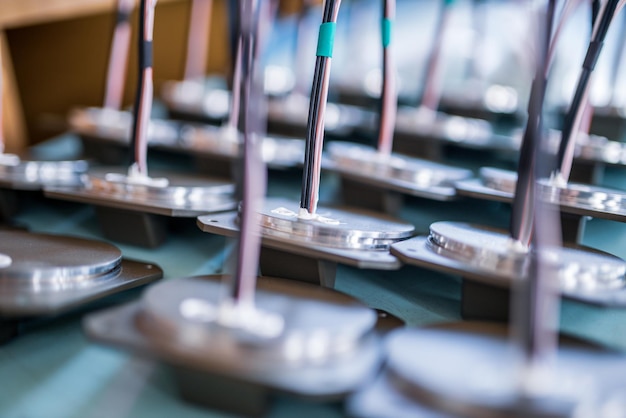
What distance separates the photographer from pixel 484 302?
0.87 m

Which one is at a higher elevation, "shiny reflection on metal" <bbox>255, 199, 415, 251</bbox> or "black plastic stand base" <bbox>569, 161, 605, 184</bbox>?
"black plastic stand base" <bbox>569, 161, 605, 184</bbox>

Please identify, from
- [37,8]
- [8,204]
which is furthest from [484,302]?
[37,8]

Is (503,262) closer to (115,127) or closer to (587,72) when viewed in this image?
(587,72)

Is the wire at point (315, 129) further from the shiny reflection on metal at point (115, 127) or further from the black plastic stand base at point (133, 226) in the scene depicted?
the shiny reflection on metal at point (115, 127)

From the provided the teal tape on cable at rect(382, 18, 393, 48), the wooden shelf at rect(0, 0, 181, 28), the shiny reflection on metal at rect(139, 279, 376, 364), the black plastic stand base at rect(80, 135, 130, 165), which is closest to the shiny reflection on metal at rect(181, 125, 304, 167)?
the black plastic stand base at rect(80, 135, 130, 165)

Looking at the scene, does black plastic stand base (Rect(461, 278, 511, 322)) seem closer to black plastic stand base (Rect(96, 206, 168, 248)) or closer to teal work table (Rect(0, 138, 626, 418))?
teal work table (Rect(0, 138, 626, 418))

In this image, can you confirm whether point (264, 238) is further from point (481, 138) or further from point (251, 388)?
point (481, 138)

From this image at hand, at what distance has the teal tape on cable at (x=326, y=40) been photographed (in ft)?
3.13

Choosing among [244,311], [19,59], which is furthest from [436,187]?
[19,59]

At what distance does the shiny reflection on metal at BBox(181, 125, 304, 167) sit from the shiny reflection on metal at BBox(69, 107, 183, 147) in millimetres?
48

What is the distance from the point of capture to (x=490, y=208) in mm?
1257

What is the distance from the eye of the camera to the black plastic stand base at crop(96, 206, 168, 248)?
1146 mm

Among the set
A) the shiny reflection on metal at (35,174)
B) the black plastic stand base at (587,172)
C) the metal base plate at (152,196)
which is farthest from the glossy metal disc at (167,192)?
the black plastic stand base at (587,172)

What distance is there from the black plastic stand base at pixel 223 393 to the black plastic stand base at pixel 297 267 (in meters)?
0.24
